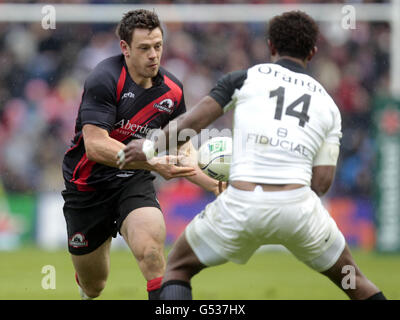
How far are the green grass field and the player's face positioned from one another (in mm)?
3075

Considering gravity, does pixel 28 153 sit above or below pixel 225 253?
above

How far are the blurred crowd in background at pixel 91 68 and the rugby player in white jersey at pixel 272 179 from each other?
965 cm

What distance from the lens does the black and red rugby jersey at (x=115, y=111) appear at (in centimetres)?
604

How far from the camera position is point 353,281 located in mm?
4715

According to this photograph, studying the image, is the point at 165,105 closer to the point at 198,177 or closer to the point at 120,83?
the point at 120,83

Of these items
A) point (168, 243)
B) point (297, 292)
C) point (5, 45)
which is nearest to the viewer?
point (297, 292)

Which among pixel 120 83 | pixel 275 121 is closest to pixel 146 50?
pixel 120 83

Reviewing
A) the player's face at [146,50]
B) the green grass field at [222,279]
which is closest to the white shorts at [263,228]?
the player's face at [146,50]

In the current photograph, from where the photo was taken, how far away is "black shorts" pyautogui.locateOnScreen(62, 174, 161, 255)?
6234mm

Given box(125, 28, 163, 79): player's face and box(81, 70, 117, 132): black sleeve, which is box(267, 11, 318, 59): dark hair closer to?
box(125, 28, 163, 79): player's face

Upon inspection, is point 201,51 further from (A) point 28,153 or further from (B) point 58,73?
(A) point 28,153

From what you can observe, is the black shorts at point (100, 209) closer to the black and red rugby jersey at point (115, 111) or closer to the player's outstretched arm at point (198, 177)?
the black and red rugby jersey at point (115, 111)

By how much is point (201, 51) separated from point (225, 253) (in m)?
10.9
